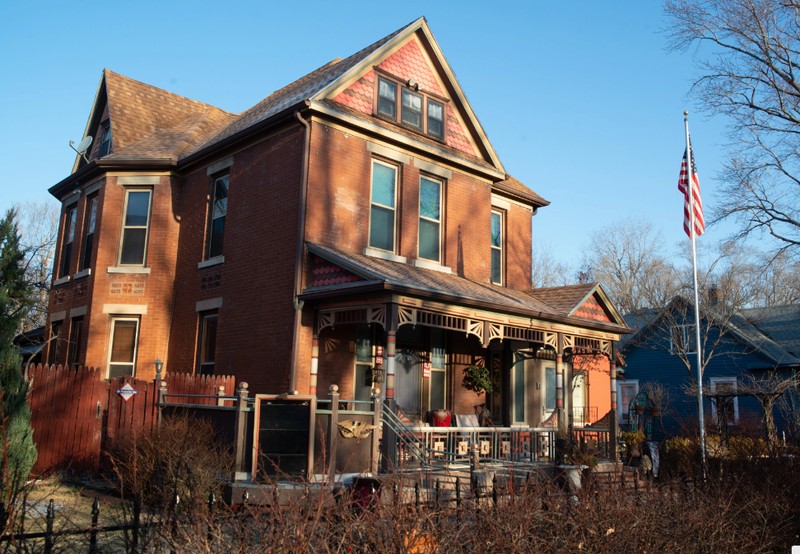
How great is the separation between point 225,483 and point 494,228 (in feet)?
41.1

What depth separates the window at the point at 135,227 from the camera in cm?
1814

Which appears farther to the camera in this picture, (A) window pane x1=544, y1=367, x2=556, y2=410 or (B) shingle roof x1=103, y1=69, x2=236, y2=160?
(A) window pane x1=544, y1=367, x2=556, y2=410

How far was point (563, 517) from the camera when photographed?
5680 millimetres

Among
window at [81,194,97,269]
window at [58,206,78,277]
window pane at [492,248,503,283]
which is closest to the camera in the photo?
window at [81,194,97,269]

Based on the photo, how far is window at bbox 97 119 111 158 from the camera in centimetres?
2050

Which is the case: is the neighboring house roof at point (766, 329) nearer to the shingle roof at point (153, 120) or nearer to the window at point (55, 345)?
the shingle roof at point (153, 120)

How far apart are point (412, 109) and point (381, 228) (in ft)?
11.2

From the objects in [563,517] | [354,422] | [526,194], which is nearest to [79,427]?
[354,422]

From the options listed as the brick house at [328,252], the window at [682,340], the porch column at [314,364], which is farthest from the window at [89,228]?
the window at [682,340]

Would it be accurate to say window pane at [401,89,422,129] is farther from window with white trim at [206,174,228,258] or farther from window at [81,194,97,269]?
window at [81,194,97,269]

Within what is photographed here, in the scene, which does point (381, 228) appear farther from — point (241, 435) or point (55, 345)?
point (55, 345)

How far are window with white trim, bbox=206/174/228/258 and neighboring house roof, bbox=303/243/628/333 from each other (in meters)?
3.54

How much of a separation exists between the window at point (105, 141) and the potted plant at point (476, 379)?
11.8 metres

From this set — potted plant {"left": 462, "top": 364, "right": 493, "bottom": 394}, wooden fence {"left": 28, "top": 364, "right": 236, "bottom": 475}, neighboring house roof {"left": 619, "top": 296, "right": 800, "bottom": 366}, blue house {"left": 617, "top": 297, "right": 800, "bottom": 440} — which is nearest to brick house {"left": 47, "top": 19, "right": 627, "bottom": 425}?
potted plant {"left": 462, "top": 364, "right": 493, "bottom": 394}
